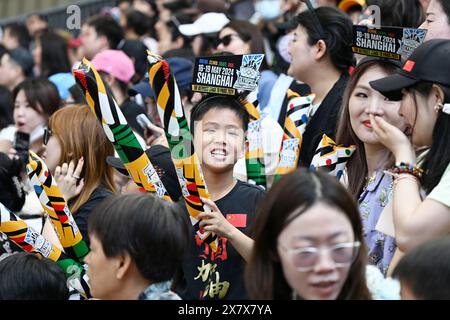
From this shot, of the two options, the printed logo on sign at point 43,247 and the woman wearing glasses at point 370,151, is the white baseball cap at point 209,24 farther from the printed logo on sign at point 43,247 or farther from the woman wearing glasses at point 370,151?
the printed logo on sign at point 43,247

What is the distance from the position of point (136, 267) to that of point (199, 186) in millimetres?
932

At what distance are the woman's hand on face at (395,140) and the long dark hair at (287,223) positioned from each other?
912 millimetres

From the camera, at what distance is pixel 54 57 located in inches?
411

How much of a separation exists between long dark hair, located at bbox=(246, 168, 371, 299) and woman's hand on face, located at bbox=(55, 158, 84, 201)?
2.17 metres

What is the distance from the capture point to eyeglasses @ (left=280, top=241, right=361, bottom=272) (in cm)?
339

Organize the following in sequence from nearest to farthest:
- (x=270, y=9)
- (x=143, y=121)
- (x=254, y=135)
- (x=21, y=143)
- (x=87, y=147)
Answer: (x=254, y=135) → (x=87, y=147) → (x=143, y=121) → (x=21, y=143) → (x=270, y=9)

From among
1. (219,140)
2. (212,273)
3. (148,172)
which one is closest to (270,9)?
(219,140)

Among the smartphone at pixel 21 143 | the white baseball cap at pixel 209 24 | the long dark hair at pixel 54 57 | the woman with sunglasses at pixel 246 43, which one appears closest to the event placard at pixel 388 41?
the woman with sunglasses at pixel 246 43

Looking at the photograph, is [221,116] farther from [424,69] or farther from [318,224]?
[318,224]

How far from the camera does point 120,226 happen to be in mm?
3691

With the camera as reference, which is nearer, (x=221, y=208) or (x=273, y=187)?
(x=273, y=187)

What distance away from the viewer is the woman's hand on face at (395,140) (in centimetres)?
437

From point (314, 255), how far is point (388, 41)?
1.86m

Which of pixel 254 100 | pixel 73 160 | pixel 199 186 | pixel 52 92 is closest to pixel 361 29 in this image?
pixel 254 100
